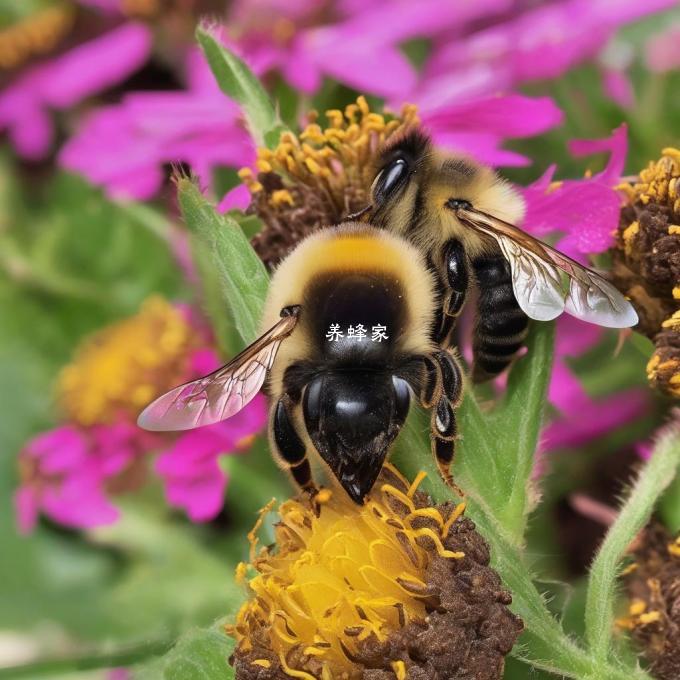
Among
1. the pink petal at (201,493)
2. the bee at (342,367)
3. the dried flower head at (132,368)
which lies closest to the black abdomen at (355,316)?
the bee at (342,367)

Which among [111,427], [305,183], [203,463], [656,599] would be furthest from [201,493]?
[656,599]

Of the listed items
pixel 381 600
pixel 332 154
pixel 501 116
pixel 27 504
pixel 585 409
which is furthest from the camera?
pixel 27 504

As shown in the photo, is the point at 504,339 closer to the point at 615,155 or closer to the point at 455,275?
the point at 455,275

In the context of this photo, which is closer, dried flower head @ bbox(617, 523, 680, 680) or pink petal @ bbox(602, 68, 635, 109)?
dried flower head @ bbox(617, 523, 680, 680)

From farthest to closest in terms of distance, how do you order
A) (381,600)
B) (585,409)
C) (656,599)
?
(585,409) → (656,599) → (381,600)

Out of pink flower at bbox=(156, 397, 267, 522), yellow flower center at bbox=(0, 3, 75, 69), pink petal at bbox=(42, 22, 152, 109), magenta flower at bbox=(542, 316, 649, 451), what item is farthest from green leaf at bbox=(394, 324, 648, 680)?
yellow flower center at bbox=(0, 3, 75, 69)

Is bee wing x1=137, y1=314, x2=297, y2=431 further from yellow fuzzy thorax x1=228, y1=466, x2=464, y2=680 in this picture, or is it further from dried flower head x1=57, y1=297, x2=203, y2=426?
dried flower head x1=57, y1=297, x2=203, y2=426

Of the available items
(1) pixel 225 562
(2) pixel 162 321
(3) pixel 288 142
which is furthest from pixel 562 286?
(1) pixel 225 562
